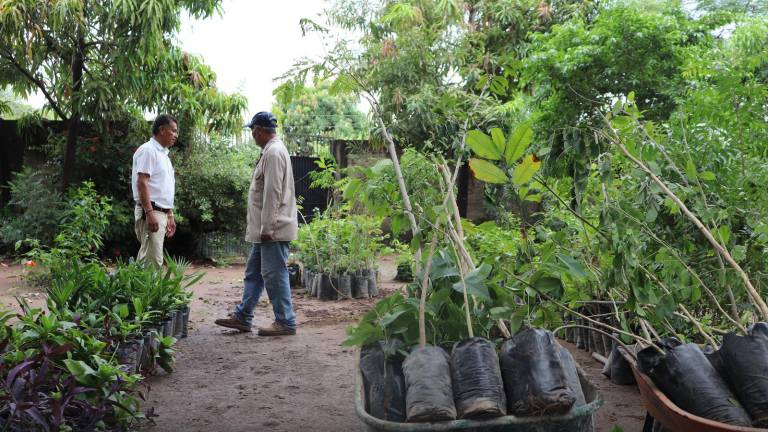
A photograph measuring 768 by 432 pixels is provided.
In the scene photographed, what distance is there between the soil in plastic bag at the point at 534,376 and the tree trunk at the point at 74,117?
31.8 ft

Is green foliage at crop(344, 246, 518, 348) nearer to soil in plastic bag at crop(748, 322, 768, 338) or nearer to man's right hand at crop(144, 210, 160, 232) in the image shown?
soil in plastic bag at crop(748, 322, 768, 338)

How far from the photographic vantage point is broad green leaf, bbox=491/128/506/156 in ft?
7.08

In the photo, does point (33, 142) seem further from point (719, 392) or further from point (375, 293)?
point (719, 392)

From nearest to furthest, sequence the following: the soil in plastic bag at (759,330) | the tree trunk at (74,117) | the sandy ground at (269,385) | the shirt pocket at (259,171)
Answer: the soil in plastic bag at (759,330)
the sandy ground at (269,385)
the shirt pocket at (259,171)
the tree trunk at (74,117)

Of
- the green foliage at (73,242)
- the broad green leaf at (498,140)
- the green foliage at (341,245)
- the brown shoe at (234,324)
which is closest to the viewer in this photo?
the broad green leaf at (498,140)

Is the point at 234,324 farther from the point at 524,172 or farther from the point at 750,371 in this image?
the point at 750,371

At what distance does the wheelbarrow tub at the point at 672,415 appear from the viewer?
176cm

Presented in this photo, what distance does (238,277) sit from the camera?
9625mm

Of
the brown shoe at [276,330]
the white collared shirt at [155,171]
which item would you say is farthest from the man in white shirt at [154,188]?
the brown shoe at [276,330]

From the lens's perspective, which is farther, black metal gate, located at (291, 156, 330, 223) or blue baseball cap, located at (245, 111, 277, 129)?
black metal gate, located at (291, 156, 330, 223)

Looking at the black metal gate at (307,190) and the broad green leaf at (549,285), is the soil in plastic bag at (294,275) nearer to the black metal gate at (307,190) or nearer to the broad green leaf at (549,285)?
the black metal gate at (307,190)

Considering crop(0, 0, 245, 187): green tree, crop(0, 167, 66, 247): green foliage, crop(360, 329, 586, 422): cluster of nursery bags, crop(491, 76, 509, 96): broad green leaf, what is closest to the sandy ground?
crop(360, 329, 586, 422): cluster of nursery bags

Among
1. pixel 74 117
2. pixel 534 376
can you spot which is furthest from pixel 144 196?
pixel 74 117

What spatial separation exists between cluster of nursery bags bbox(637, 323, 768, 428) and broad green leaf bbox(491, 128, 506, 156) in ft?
2.82
